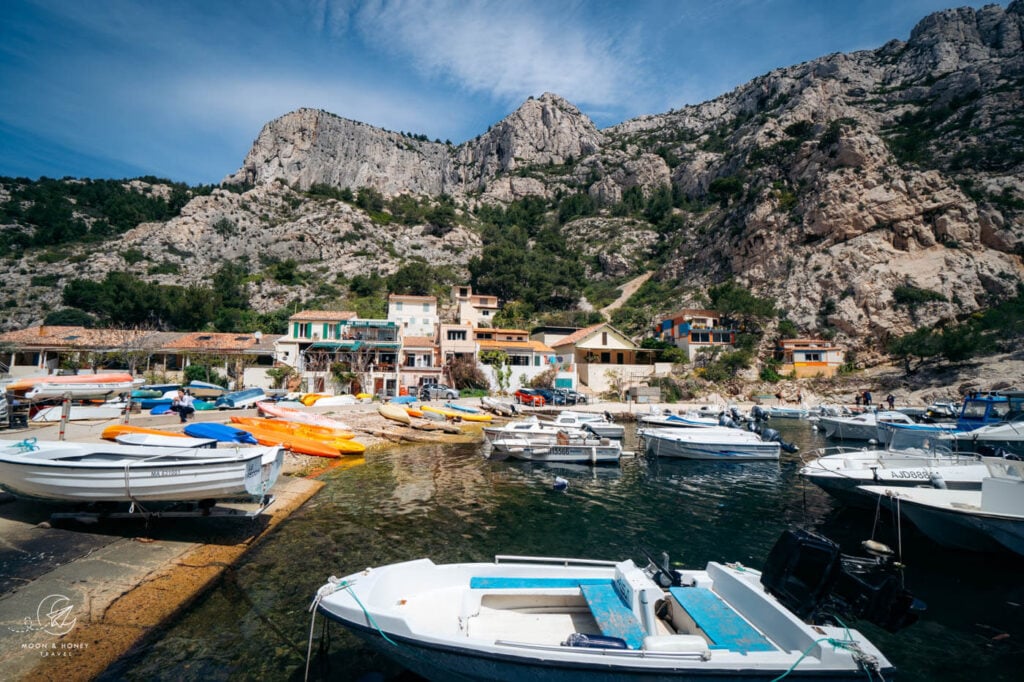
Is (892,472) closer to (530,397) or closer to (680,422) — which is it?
(680,422)

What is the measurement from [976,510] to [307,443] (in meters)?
20.8

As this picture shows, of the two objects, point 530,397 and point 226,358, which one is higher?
point 226,358

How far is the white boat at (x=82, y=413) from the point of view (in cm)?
2012

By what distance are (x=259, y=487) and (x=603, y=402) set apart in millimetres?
34856

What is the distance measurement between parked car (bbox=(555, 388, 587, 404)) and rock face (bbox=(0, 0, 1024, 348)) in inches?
1287

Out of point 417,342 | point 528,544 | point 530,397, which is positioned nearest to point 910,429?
point 528,544

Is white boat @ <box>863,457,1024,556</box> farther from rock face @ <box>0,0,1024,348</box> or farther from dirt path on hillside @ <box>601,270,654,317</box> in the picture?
dirt path on hillside @ <box>601,270,654,317</box>

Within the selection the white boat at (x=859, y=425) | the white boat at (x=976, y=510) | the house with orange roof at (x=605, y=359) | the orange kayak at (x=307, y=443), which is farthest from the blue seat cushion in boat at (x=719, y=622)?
the house with orange roof at (x=605, y=359)

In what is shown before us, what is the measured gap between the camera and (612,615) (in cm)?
500

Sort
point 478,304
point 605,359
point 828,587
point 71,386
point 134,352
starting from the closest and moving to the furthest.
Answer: point 828,587
point 71,386
point 134,352
point 605,359
point 478,304

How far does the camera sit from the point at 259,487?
30.0 ft

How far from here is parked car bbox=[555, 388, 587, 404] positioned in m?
38.9

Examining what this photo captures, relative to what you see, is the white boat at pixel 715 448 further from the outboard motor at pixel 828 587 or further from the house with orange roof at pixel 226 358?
the house with orange roof at pixel 226 358

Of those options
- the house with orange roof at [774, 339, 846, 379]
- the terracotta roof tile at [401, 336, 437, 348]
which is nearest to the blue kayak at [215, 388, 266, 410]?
the terracotta roof tile at [401, 336, 437, 348]
